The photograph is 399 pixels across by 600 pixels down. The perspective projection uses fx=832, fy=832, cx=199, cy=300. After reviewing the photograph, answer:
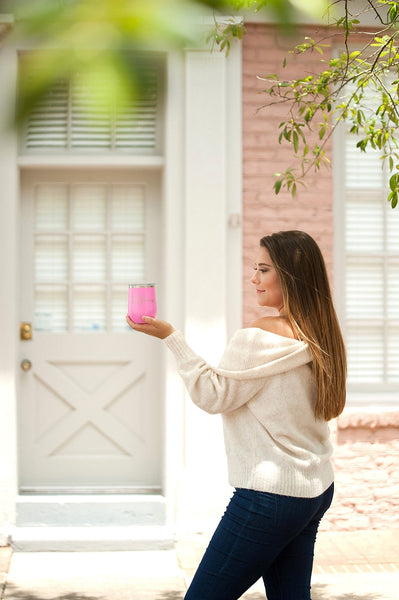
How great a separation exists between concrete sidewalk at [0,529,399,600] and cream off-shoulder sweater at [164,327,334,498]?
2195mm

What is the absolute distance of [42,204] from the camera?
19.1 ft

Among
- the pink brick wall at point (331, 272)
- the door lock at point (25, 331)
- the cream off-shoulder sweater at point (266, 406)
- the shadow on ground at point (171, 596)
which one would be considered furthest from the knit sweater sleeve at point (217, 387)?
the door lock at point (25, 331)

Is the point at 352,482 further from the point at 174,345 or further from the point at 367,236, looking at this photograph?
the point at 174,345

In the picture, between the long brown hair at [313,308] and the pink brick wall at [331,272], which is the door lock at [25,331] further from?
the long brown hair at [313,308]

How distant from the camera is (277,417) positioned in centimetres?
248

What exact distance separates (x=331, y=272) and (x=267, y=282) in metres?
3.18

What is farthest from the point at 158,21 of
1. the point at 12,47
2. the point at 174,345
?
the point at 174,345

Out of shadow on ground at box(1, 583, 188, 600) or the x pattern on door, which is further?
the x pattern on door

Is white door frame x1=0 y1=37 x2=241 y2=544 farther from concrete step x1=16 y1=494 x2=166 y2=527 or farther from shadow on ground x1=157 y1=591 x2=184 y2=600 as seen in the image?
shadow on ground x1=157 y1=591 x2=184 y2=600

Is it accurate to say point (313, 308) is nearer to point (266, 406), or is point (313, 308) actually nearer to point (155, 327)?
point (266, 406)

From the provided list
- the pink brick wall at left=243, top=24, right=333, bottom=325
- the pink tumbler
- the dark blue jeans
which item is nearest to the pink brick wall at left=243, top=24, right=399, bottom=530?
the pink brick wall at left=243, top=24, right=333, bottom=325

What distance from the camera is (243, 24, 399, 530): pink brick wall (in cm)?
562

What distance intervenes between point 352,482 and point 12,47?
5.17 meters

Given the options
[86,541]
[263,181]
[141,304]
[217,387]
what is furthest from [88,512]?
[217,387]
